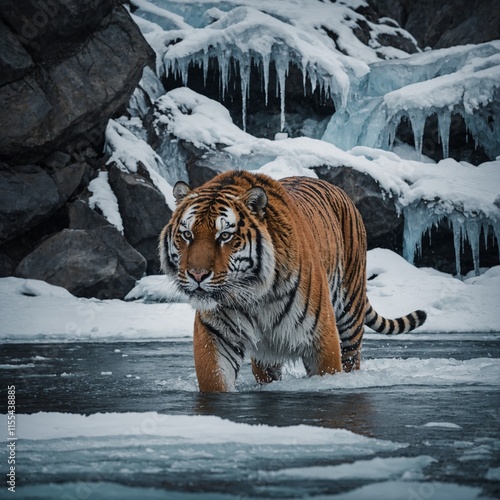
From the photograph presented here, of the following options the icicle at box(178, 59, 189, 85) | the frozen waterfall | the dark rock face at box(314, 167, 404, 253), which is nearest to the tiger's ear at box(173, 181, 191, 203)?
the dark rock face at box(314, 167, 404, 253)

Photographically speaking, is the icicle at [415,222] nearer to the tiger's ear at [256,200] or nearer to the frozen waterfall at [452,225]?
the frozen waterfall at [452,225]

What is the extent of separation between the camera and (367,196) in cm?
1588

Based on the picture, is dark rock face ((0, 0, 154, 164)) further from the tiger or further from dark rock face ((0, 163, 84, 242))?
the tiger

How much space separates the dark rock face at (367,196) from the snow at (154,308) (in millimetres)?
1411

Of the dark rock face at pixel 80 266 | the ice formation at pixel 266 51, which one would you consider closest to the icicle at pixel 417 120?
the ice formation at pixel 266 51

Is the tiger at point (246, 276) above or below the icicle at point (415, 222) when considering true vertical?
below

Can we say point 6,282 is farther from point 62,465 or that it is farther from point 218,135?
point 62,465

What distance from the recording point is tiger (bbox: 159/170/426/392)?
3.24 metres

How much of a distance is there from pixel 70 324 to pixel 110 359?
15.1 feet

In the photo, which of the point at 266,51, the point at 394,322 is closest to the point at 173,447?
the point at 394,322

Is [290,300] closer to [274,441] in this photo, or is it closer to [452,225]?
[274,441]

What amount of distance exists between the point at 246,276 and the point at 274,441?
142 cm

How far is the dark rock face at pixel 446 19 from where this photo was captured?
23938 millimetres

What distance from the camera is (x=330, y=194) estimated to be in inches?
197
